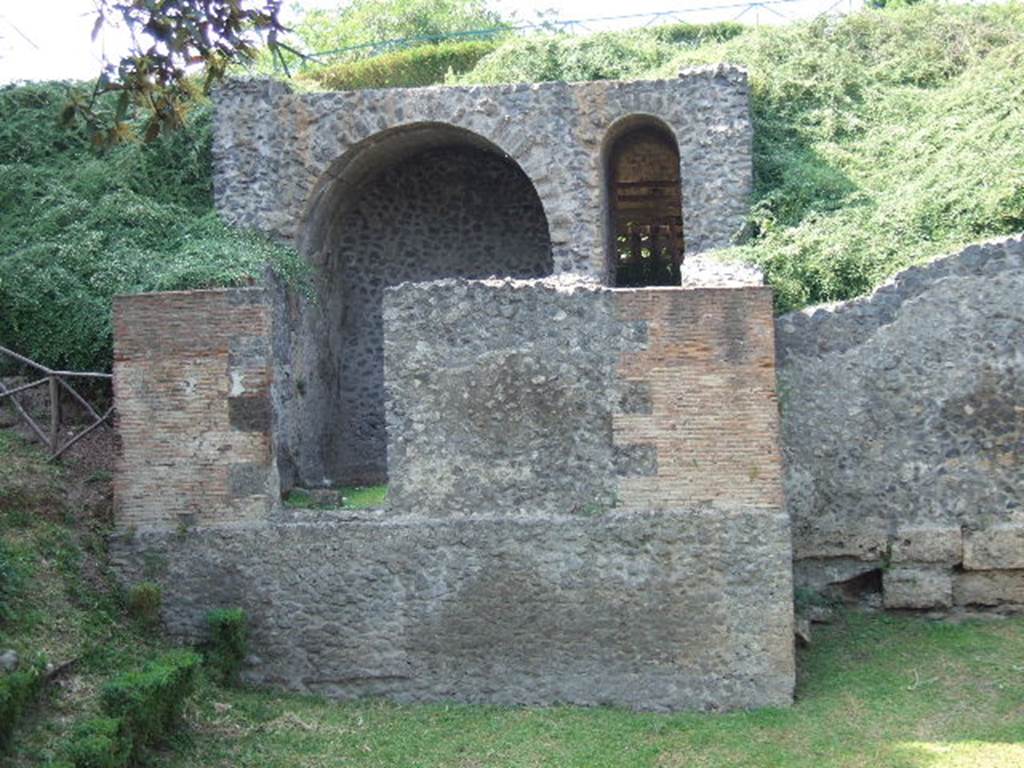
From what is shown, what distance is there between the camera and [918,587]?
964 centimetres

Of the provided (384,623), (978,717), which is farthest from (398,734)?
(978,717)

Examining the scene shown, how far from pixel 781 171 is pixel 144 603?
7.48 metres

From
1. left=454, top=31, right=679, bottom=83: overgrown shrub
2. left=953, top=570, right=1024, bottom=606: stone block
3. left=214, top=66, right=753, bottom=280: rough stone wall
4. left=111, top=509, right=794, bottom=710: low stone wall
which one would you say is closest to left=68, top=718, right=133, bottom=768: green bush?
left=111, top=509, right=794, bottom=710: low stone wall

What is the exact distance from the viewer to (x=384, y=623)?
8906 millimetres

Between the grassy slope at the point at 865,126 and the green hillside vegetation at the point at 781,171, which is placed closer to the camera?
the grassy slope at the point at 865,126

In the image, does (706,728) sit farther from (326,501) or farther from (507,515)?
(326,501)

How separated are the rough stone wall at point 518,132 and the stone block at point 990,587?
15.1 ft

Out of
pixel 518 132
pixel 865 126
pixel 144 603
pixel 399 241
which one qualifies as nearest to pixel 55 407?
pixel 144 603

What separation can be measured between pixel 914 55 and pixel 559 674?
9.27 meters

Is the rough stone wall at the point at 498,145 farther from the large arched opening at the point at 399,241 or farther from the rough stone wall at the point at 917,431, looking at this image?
the rough stone wall at the point at 917,431

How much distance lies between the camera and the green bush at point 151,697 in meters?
7.34

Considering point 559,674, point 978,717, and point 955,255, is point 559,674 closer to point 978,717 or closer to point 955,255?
point 978,717

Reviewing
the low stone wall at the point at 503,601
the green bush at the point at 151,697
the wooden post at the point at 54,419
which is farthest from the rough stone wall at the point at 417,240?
the green bush at the point at 151,697

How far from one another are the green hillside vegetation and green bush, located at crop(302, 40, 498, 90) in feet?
9.02
